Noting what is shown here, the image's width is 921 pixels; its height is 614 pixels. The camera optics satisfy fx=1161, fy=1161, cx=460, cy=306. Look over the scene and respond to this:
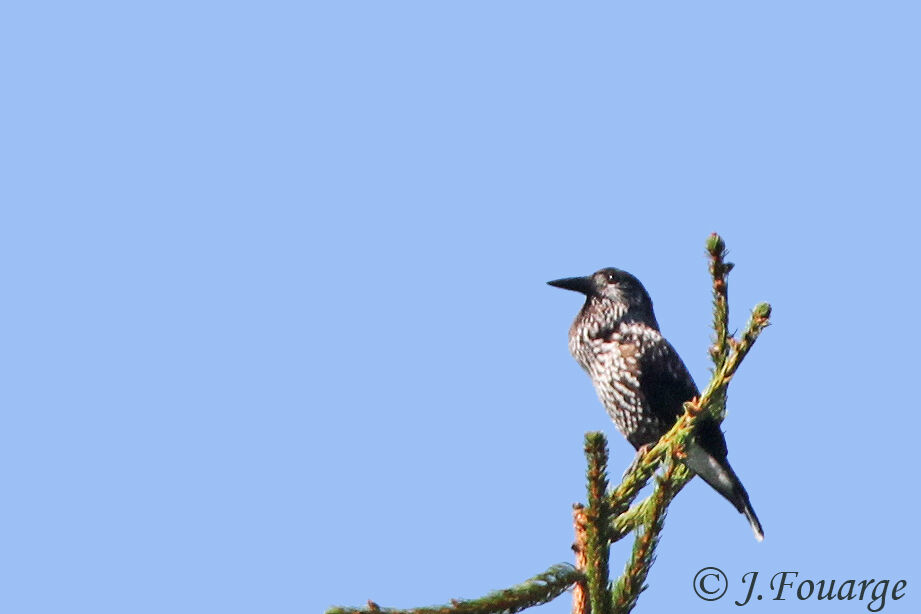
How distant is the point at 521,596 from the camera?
259 cm

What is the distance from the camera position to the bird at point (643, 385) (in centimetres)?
576

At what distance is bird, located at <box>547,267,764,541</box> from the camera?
5758 millimetres

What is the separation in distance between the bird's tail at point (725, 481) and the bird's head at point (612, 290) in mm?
1025

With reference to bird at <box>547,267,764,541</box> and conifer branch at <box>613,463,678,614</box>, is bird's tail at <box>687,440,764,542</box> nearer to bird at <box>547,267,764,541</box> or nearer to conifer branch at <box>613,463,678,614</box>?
bird at <box>547,267,764,541</box>

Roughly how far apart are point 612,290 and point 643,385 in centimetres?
81

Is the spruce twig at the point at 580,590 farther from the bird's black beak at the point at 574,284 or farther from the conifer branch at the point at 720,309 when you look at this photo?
the bird's black beak at the point at 574,284

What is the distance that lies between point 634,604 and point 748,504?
342cm

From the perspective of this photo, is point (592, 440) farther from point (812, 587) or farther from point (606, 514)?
point (812, 587)

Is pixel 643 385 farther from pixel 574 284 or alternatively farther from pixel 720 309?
pixel 720 309

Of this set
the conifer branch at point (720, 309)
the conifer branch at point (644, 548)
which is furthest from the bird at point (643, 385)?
the conifer branch at point (644, 548)

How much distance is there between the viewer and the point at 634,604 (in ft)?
8.63

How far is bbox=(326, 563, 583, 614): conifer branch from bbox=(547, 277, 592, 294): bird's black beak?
152 inches

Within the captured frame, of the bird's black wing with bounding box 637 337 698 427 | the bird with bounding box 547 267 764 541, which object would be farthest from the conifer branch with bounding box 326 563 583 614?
the bird's black wing with bounding box 637 337 698 427

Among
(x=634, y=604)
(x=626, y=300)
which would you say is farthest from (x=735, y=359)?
(x=626, y=300)
